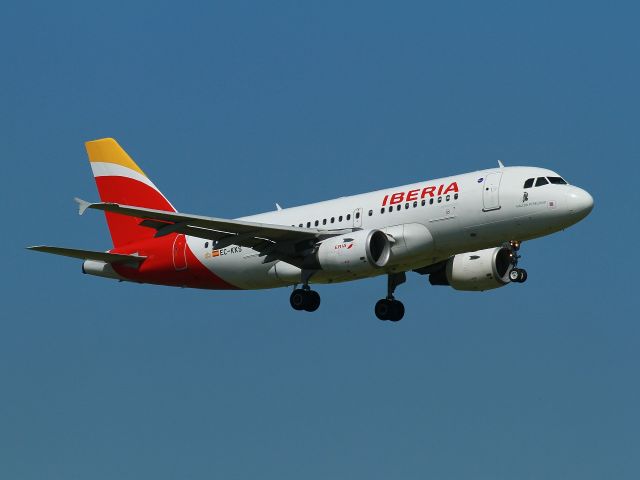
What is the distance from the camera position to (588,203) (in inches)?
1984

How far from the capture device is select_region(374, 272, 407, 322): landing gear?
188 ft

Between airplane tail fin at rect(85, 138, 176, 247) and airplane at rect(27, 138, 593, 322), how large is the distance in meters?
0.73

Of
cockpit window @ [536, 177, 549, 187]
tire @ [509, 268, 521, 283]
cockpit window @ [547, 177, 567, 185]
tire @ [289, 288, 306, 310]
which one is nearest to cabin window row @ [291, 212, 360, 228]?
tire @ [289, 288, 306, 310]

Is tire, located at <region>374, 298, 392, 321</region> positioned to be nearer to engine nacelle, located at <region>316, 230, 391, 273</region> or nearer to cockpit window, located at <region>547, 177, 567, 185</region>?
engine nacelle, located at <region>316, 230, 391, 273</region>

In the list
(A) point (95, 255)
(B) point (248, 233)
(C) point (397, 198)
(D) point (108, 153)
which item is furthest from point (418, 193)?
(D) point (108, 153)

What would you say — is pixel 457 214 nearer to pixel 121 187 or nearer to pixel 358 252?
pixel 358 252

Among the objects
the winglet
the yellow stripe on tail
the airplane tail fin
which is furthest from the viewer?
the yellow stripe on tail

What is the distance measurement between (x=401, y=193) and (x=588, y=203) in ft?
22.2

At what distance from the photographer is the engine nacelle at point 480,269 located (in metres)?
55.7

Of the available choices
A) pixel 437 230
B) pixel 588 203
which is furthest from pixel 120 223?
pixel 588 203

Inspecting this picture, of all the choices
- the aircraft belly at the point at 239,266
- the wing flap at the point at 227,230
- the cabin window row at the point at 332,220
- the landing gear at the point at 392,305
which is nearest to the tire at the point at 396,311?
the landing gear at the point at 392,305

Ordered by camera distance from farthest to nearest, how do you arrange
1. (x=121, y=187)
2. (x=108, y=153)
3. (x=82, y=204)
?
(x=108, y=153)
(x=121, y=187)
(x=82, y=204)

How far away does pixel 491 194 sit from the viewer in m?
50.9

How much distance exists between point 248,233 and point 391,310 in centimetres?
725
